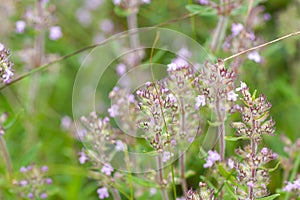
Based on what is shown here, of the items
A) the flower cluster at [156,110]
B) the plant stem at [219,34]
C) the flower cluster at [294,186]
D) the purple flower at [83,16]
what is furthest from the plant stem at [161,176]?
the purple flower at [83,16]

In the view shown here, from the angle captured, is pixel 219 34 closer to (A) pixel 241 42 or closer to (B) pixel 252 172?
(A) pixel 241 42

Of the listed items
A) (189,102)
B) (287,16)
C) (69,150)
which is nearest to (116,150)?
(189,102)

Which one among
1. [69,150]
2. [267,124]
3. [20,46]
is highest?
[20,46]

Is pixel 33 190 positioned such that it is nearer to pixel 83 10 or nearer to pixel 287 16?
pixel 287 16

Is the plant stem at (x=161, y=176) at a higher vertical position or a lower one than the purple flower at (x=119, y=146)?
lower

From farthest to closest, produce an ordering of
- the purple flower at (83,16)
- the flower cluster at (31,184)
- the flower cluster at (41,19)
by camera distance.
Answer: the purple flower at (83,16), the flower cluster at (41,19), the flower cluster at (31,184)

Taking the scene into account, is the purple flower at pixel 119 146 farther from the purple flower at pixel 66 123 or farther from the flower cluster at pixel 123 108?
the purple flower at pixel 66 123

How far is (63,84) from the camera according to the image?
4094mm

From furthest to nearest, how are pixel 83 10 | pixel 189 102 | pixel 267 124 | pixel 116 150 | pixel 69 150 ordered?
pixel 83 10 < pixel 69 150 < pixel 116 150 < pixel 189 102 < pixel 267 124

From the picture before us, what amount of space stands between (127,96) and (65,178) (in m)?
1.19

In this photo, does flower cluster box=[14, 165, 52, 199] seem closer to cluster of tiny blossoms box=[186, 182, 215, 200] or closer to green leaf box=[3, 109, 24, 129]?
green leaf box=[3, 109, 24, 129]

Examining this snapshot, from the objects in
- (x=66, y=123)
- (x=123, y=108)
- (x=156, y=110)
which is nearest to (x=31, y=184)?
(x=123, y=108)

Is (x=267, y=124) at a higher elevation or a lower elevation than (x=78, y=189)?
lower

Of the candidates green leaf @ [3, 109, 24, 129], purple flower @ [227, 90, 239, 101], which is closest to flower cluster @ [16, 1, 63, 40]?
green leaf @ [3, 109, 24, 129]
